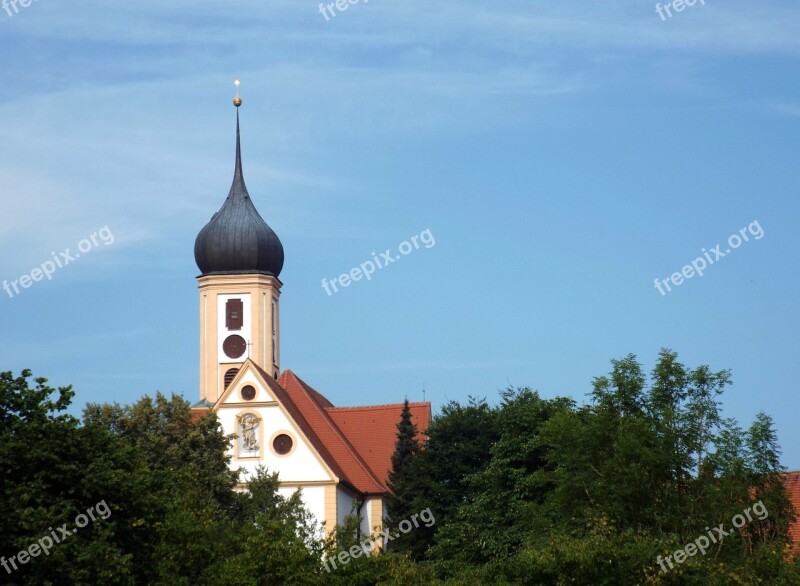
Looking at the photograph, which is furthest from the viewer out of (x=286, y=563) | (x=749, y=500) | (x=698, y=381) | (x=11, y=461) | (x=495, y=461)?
(x=495, y=461)

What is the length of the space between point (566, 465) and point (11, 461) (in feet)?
67.3

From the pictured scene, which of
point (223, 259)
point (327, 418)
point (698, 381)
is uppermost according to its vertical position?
point (223, 259)

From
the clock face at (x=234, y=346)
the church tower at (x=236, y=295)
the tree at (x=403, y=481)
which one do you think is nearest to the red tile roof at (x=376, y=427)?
the church tower at (x=236, y=295)

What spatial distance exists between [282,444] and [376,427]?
29.7 ft

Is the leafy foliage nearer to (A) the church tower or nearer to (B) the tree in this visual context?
(B) the tree

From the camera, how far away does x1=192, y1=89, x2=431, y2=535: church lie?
60844mm

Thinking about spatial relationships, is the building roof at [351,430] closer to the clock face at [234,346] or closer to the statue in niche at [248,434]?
the statue in niche at [248,434]

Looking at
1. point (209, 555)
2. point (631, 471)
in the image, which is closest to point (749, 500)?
point (631, 471)

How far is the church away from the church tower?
0.14 ft

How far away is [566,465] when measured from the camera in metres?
43.1

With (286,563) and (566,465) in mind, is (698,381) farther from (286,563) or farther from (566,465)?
(286,563)

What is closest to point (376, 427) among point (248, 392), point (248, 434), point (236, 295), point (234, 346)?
point (234, 346)

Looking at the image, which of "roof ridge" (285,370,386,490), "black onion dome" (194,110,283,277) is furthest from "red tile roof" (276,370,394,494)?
"black onion dome" (194,110,283,277)

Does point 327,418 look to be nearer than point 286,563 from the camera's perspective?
No
